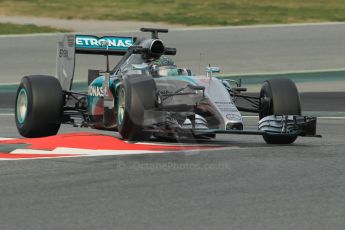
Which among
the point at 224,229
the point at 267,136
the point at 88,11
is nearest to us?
the point at 224,229

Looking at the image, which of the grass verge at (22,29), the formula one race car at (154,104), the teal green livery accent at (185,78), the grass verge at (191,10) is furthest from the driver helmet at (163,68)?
the grass verge at (191,10)

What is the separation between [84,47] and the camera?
12.9 m

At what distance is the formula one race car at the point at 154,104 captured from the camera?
34.3ft

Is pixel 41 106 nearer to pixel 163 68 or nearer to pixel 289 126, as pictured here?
pixel 163 68

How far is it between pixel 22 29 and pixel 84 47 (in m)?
11.5

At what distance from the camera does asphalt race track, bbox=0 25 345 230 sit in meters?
6.81

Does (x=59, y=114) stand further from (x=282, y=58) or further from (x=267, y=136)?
(x=282, y=58)

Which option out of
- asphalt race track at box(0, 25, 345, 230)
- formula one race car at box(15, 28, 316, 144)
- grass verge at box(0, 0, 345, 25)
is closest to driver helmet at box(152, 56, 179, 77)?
formula one race car at box(15, 28, 316, 144)

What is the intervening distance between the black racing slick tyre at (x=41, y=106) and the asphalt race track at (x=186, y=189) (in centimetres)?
58

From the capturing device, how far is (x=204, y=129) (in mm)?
10406

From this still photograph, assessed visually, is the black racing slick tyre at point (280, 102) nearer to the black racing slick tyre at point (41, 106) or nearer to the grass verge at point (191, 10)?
the black racing slick tyre at point (41, 106)

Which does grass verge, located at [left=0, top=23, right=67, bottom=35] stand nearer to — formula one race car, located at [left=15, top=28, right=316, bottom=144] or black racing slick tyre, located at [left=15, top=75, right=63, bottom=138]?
formula one race car, located at [left=15, top=28, right=316, bottom=144]

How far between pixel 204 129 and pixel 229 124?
28cm

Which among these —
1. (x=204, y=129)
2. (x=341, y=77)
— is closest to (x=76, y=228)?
(x=204, y=129)
